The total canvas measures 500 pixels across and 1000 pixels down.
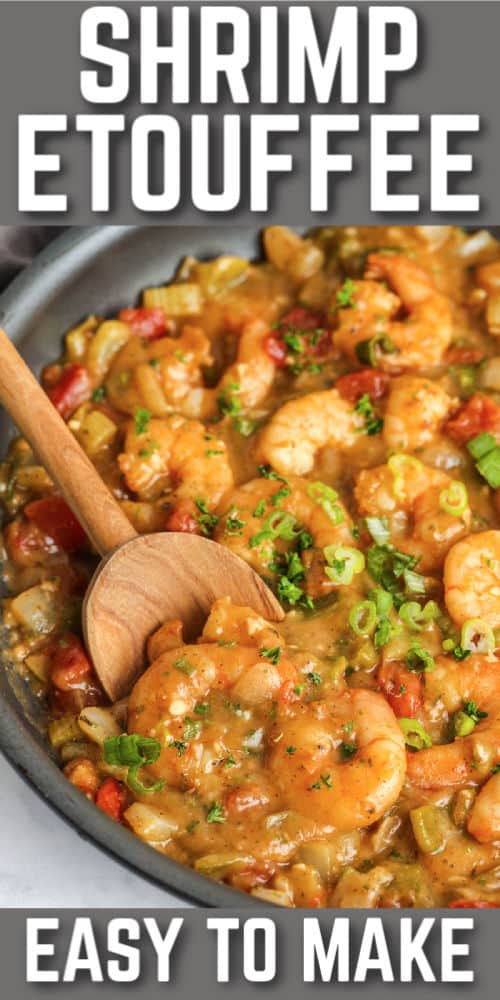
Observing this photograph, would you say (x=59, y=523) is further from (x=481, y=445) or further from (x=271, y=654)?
(x=481, y=445)

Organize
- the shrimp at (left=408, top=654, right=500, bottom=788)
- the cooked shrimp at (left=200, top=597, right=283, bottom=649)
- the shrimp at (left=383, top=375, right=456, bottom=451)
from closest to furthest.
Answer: the shrimp at (left=408, top=654, right=500, bottom=788)
the cooked shrimp at (left=200, top=597, right=283, bottom=649)
the shrimp at (left=383, top=375, right=456, bottom=451)

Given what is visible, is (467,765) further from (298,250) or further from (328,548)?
(298,250)

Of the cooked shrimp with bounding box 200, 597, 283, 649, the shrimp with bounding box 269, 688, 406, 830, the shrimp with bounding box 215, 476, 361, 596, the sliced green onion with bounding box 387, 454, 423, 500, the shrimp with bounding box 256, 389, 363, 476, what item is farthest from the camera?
the shrimp with bounding box 256, 389, 363, 476

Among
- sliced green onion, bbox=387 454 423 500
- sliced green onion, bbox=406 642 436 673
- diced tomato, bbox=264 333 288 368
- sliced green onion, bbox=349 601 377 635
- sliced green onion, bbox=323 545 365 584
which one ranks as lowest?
sliced green onion, bbox=406 642 436 673

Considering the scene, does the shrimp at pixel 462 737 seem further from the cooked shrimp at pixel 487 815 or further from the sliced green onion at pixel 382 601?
the sliced green onion at pixel 382 601

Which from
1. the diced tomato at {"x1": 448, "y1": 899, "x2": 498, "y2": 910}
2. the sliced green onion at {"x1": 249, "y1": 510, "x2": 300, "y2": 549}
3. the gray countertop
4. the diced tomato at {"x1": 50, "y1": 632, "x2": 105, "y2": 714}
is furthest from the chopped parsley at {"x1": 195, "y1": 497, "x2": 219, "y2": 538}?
the diced tomato at {"x1": 448, "y1": 899, "x2": 498, "y2": 910}

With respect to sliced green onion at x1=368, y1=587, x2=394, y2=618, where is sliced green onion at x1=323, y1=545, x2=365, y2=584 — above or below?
above

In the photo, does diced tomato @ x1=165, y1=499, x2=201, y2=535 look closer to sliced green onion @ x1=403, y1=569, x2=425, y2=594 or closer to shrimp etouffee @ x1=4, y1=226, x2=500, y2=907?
shrimp etouffee @ x1=4, y1=226, x2=500, y2=907

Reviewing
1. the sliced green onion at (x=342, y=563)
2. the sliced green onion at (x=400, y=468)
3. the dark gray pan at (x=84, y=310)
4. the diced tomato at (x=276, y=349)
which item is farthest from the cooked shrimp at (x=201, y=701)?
the diced tomato at (x=276, y=349)

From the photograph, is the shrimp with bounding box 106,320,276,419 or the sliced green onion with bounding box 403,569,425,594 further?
the shrimp with bounding box 106,320,276,419
